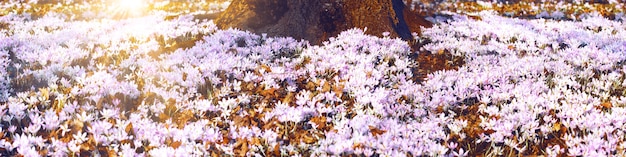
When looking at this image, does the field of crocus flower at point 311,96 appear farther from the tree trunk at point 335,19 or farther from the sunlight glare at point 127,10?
the sunlight glare at point 127,10

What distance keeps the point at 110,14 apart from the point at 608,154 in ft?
48.8

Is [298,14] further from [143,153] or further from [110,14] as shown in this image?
[110,14]

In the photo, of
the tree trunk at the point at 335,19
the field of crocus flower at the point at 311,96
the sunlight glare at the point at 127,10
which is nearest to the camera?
the field of crocus flower at the point at 311,96

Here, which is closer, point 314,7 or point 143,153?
point 143,153

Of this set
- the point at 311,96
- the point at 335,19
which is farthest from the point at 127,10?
the point at 311,96

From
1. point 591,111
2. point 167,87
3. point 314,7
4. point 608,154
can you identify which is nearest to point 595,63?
point 591,111

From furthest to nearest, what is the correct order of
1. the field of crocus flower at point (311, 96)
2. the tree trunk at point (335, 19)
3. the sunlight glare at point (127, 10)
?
the sunlight glare at point (127, 10), the tree trunk at point (335, 19), the field of crocus flower at point (311, 96)

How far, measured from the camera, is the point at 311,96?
208 inches

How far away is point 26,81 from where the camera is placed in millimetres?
5668

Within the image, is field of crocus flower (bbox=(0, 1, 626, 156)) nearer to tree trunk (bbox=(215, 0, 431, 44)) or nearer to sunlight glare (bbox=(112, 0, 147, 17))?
tree trunk (bbox=(215, 0, 431, 44))

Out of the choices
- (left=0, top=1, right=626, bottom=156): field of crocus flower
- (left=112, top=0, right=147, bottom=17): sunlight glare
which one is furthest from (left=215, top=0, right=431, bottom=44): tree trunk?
(left=112, top=0, right=147, bottom=17): sunlight glare

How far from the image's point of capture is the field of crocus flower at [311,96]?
13.5ft

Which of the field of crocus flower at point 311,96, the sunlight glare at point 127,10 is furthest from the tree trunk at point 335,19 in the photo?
the sunlight glare at point 127,10

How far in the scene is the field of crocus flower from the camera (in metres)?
4.11
